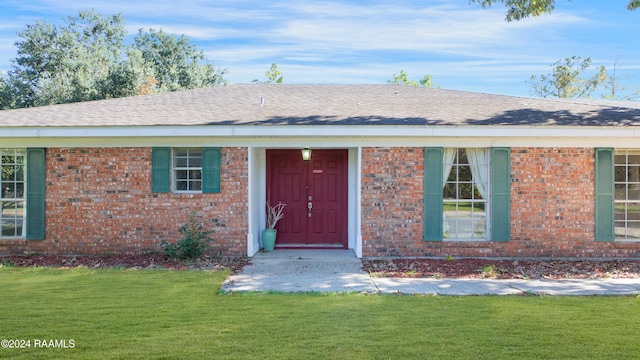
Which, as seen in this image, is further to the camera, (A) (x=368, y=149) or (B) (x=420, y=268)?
(A) (x=368, y=149)

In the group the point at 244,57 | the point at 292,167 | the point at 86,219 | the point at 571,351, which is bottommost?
the point at 571,351

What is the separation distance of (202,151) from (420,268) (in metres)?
5.09

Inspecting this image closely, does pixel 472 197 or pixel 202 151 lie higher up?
pixel 202 151

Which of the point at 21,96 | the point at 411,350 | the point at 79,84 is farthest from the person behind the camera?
the point at 21,96

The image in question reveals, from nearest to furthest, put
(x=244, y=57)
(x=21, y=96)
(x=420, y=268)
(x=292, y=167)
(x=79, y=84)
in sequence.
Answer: (x=420, y=268) → (x=292, y=167) → (x=79, y=84) → (x=21, y=96) → (x=244, y=57)

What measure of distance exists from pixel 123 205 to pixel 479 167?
7.62 metres

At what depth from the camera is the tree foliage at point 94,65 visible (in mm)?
24453

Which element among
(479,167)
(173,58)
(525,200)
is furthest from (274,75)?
(525,200)

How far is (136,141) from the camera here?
1089 cm

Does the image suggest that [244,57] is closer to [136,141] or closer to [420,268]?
[136,141]

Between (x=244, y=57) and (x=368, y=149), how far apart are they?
24196 millimetres

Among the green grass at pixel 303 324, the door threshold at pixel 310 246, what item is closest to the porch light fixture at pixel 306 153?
the door threshold at pixel 310 246

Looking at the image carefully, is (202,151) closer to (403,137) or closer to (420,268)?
(403,137)

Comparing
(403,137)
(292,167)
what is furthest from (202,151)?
(403,137)
